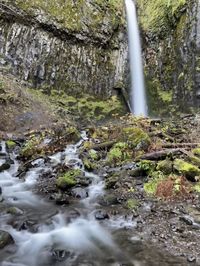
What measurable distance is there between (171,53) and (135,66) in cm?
180

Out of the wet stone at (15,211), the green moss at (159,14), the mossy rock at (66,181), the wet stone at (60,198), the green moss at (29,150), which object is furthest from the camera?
the green moss at (159,14)

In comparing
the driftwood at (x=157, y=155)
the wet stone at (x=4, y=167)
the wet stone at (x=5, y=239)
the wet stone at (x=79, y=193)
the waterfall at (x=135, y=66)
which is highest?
the waterfall at (x=135, y=66)

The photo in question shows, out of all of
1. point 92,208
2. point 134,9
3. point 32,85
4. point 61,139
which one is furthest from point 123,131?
point 134,9

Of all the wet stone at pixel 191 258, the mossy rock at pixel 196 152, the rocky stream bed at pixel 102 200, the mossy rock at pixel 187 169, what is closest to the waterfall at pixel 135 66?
the rocky stream bed at pixel 102 200

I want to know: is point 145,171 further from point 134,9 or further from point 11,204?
point 134,9

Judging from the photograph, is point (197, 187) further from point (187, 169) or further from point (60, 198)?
point (60, 198)

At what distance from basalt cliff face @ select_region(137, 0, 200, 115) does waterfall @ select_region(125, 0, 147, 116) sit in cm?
30

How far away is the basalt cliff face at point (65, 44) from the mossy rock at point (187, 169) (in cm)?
1002

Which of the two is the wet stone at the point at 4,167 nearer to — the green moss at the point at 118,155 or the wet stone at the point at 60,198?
the wet stone at the point at 60,198

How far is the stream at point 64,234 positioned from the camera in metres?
5.31

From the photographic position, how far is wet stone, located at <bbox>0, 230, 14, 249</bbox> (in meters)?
5.57

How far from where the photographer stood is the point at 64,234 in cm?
614

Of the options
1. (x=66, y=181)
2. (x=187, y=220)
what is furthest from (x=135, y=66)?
(x=187, y=220)

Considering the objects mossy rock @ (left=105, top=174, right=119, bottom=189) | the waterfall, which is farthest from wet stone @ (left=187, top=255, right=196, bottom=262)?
the waterfall
